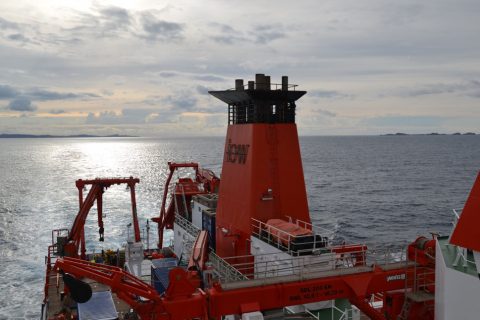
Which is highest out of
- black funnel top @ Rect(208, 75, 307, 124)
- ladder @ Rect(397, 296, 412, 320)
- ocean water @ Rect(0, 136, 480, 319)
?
black funnel top @ Rect(208, 75, 307, 124)

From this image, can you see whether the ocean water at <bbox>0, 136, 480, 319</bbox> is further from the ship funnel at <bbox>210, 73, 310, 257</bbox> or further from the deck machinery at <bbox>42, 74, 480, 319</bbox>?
the ship funnel at <bbox>210, 73, 310, 257</bbox>

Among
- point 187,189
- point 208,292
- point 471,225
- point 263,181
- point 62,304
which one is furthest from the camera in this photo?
point 187,189

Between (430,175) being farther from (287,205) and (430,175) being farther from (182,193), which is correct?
(287,205)

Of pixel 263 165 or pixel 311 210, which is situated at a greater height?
pixel 263 165

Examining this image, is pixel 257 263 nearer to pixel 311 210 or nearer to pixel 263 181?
pixel 263 181

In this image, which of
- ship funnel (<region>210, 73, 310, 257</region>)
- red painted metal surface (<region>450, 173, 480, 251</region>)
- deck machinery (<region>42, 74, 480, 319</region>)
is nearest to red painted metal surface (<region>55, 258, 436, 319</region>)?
deck machinery (<region>42, 74, 480, 319</region>)

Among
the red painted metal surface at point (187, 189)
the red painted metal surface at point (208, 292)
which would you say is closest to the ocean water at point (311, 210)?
the red painted metal surface at point (187, 189)

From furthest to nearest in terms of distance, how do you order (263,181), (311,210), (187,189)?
(311,210)
(187,189)
(263,181)

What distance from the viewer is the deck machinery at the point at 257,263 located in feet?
41.7

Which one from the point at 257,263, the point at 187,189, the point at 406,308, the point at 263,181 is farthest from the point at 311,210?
the point at 257,263

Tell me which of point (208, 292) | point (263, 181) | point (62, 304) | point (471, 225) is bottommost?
point (62, 304)

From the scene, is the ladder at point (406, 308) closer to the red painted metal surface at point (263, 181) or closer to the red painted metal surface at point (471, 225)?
the red painted metal surface at point (471, 225)

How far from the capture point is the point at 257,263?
14.5 m

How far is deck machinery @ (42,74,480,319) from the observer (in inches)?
501
